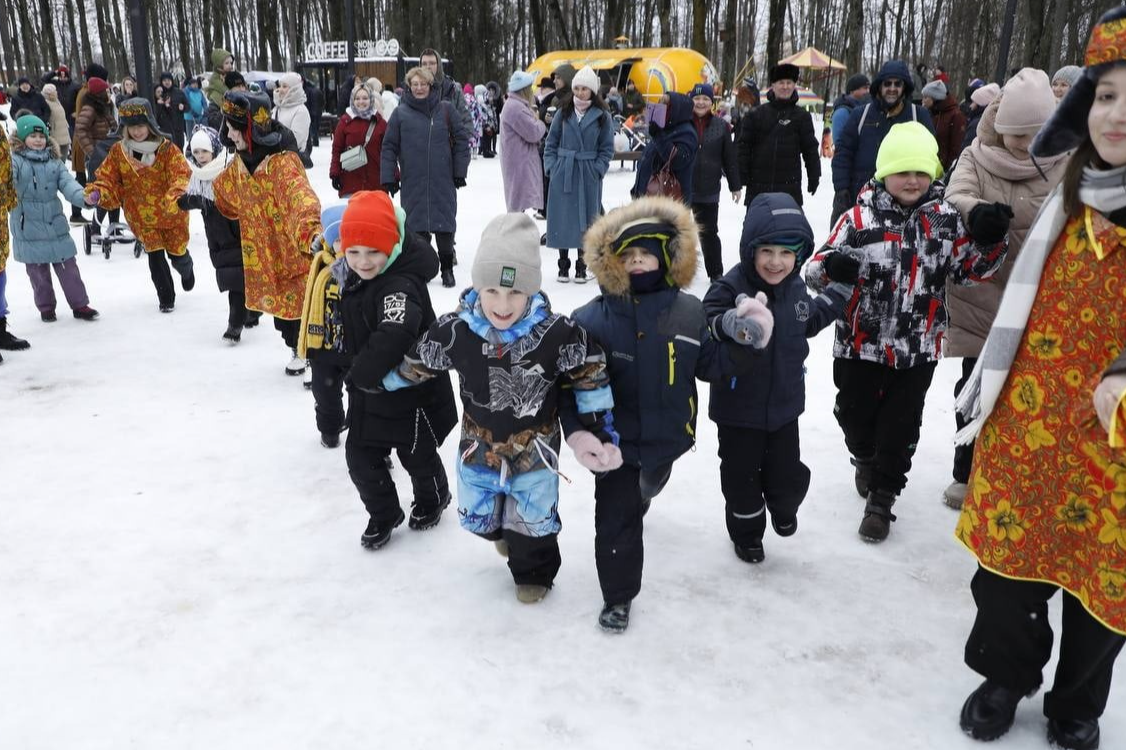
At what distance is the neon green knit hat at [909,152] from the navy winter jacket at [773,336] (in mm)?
407

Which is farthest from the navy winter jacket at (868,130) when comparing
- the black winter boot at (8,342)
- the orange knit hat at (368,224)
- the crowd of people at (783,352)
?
the black winter boot at (8,342)

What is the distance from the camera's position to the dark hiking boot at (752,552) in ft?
10.9

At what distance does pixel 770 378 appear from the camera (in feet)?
10.0

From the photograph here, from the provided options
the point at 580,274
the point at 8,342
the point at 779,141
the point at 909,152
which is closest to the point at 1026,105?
the point at 909,152

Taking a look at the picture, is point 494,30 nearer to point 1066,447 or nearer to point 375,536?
point 375,536

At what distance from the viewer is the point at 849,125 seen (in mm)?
7070

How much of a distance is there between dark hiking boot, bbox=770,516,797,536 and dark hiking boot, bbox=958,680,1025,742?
3.17ft

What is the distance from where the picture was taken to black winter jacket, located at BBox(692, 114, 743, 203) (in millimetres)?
7723

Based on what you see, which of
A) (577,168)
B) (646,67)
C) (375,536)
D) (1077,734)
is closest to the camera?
(1077,734)

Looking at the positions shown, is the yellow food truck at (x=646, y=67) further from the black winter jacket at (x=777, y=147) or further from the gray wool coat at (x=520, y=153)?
the black winter jacket at (x=777, y=147)

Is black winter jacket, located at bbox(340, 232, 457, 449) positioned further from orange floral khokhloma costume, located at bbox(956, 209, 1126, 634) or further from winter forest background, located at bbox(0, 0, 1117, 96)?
winter forest background, located at bbox(0, 0, 1117, 96)

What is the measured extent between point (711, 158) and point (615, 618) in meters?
5.67

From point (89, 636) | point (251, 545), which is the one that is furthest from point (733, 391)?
point (89, 636)

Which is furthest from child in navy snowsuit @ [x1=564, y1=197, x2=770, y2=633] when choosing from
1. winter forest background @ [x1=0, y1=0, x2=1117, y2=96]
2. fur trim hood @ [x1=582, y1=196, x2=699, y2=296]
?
winter forest background @ [x1=0, y1=0, x2=1117, y2=96]
